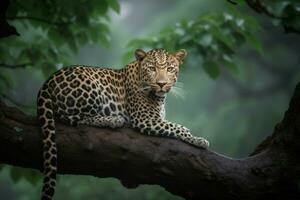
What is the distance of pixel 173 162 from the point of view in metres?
6.60

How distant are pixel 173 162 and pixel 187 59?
272 cm

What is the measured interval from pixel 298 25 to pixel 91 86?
11.3 feet

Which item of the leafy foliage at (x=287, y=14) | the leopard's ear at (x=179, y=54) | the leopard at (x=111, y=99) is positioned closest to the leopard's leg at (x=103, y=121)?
the leopard at (x=111, y=99)

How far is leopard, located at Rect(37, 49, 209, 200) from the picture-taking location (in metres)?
6.49

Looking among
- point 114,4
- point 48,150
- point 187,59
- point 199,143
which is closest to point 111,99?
point 199,143

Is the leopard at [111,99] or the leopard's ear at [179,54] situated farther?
the leopard's ear at [179,54]

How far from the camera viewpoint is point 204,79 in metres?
32.4

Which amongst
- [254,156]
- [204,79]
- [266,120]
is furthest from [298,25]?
[204,79]

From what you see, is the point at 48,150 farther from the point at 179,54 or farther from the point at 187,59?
the point at 187,59

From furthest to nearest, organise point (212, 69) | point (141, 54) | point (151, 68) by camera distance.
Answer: point (212, 69) → point (141, 54) → point (151, 68)

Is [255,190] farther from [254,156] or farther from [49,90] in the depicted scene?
[49,90]

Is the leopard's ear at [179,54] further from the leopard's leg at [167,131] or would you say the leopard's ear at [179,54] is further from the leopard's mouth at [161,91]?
the leopard's leg at [167,131]

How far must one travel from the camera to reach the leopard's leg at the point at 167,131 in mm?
6953

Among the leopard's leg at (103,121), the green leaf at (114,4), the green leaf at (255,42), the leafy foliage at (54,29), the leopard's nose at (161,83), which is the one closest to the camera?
the leopard's leg at (103,121)
